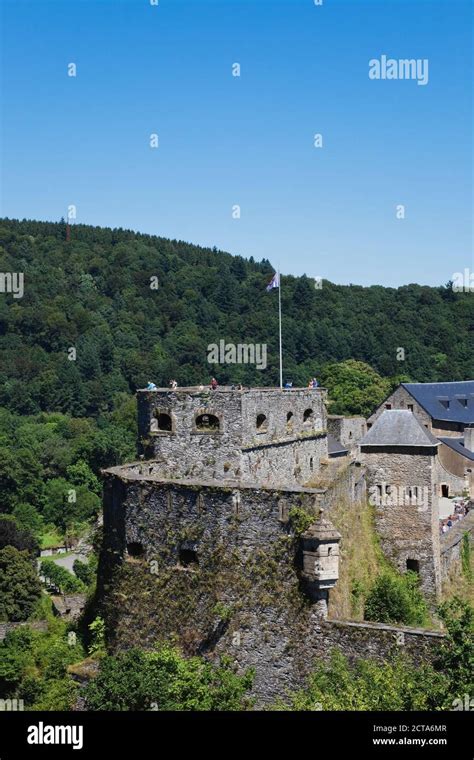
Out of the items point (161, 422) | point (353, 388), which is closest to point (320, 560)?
point (161, 422)

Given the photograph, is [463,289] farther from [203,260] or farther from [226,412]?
[226,412]

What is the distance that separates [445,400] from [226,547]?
6210 centimetres

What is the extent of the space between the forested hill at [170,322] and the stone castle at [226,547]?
105 m

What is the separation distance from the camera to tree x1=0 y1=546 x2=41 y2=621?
162ft

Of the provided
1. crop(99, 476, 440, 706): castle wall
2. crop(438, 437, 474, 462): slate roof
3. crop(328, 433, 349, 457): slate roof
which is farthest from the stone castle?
crop(438, 437, 474, 462): slate roof

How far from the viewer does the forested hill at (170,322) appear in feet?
452

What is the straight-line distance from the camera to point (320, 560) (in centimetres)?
1958

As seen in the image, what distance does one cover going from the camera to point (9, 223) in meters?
189

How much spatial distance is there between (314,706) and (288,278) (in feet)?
527

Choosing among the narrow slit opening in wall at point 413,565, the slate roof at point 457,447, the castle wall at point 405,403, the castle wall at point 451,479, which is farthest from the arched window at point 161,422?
the castle wall at point 405,403

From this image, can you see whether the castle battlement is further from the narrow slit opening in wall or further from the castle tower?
the narrow slit opening in wall

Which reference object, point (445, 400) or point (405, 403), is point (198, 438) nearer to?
point (405, 403)

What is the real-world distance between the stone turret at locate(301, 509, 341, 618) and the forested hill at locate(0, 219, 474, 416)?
11211 cm
